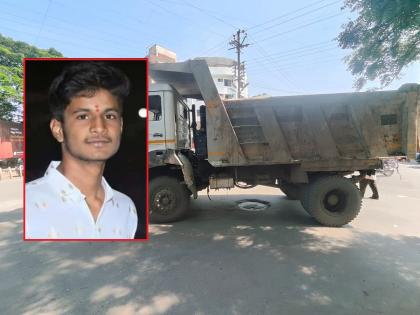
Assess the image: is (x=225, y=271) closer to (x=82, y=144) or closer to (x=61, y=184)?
(x=61, y=184)

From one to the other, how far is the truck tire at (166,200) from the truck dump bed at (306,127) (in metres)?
0.95

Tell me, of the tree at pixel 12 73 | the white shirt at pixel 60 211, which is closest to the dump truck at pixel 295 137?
the white shirt at pixel 60 211

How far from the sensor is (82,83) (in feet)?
6.24

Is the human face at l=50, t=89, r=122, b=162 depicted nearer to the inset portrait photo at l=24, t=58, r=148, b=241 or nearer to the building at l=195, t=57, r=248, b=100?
the inset portrait photo at l=24, t=58, r=148, b=241

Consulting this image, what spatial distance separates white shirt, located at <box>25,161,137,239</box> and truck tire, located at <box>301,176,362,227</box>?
3.73 m

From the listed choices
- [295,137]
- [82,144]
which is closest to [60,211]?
[82,144]

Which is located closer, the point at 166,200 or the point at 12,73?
the point at 166,200

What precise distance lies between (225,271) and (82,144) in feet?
7.04

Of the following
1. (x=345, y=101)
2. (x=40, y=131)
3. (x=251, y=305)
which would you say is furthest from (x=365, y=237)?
(x=40, y=131)

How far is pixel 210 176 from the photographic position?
4.80 m

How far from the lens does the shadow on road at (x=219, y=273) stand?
2172 millimetres

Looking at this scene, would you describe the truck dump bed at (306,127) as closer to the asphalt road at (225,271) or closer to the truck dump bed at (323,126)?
the truck dump bed at (323,126)

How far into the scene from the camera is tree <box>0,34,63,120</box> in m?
15.5

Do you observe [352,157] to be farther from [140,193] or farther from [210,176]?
[140,193]
